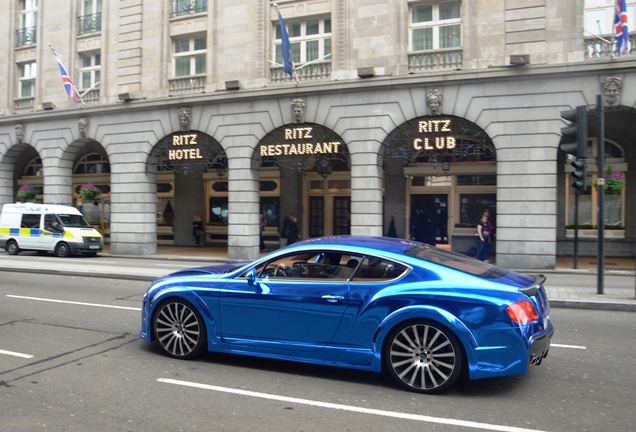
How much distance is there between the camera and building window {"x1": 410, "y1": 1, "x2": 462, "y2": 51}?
20.3m

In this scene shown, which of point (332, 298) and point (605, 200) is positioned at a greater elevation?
point (605, 200)

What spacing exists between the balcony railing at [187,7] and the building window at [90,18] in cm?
429

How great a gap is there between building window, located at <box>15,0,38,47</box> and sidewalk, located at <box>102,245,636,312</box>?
11.4 meters

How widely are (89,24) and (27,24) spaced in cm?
490

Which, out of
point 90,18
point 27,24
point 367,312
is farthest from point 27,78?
point 367,312

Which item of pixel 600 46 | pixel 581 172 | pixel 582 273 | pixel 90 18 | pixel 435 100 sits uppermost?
pixel 90 18

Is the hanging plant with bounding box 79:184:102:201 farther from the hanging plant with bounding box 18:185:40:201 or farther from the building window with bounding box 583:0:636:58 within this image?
the building window with bounding box 583:0:636:58

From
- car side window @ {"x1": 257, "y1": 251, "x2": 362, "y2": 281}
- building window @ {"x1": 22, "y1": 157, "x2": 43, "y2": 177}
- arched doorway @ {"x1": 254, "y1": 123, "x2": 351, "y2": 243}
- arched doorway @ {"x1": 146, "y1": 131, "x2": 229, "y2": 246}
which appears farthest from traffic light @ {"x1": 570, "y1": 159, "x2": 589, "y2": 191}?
building window @ {"x1": 22, "y1": 157, "x2": 43, "y2": 177}

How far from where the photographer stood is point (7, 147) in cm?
2917

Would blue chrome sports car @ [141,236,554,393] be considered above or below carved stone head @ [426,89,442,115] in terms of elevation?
below

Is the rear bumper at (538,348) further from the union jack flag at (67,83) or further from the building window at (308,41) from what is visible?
the union jack flag at (67,83)

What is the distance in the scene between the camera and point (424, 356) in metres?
5.59

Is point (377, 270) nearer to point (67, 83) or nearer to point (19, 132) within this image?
point (67, 83)

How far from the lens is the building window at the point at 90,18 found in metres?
26.9
